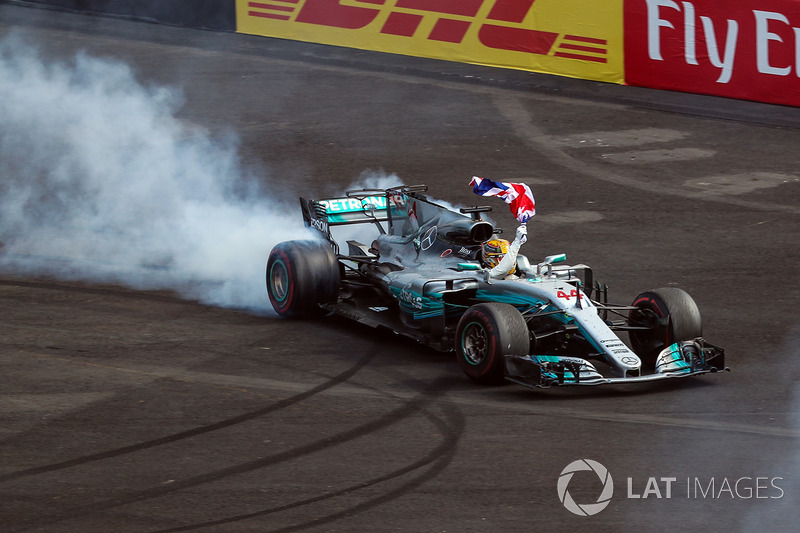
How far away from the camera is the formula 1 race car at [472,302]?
1080cm

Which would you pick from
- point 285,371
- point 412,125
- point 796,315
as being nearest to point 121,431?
point 285,371

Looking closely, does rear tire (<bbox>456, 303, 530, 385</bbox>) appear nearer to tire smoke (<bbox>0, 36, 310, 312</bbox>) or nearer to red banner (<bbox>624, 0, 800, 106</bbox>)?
tire smoke (<bbox>0, 36, 310, 312</bbox>)

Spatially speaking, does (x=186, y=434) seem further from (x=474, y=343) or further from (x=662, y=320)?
(x=662, y=320)

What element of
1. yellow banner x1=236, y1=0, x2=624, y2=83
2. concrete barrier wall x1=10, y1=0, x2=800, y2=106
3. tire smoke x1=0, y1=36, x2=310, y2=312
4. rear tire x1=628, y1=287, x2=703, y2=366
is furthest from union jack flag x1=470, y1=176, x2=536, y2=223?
yellow banner x1=236, y1=0, x2=624, y2=83

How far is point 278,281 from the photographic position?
1343 centimetres

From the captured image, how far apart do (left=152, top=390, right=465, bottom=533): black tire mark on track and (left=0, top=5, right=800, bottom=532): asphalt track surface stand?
22 millimetres

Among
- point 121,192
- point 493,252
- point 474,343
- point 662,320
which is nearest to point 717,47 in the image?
point 121,192

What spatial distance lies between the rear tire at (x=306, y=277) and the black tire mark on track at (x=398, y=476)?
113 inches

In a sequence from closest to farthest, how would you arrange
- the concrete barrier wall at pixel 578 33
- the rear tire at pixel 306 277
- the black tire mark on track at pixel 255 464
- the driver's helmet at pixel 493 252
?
the black tire mark on track at pixel 255 464, the driver's helmet at pixel 493 252, the rear tire at pixel 306 277, the concrete barrier wall at pixel 578 33

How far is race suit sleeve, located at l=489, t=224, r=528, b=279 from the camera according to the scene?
11625mm

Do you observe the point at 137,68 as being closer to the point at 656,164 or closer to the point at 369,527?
the point at 656,164

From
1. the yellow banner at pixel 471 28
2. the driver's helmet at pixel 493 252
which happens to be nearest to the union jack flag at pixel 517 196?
the driver's helmet at pixel 493 252

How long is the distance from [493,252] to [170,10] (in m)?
17.1

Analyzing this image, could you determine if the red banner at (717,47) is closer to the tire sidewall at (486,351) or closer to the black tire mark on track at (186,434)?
the tire sidewall at (486,351)
